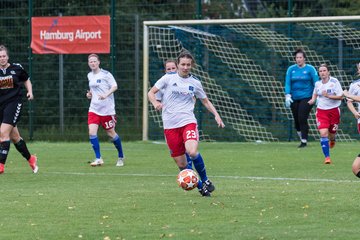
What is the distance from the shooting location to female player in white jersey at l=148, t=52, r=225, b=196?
40.1ft

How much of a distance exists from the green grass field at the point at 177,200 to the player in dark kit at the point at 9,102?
0.46 meters

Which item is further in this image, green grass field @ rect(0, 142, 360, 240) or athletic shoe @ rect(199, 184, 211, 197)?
athletic shoe @ rect(199, 184, 211, 197)

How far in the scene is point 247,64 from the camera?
2473cm

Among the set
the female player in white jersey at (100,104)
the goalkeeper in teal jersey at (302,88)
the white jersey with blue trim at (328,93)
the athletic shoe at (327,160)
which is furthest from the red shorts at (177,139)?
the goalkeeper in teal jersey at (302,88)

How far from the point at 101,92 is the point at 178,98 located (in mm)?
5852

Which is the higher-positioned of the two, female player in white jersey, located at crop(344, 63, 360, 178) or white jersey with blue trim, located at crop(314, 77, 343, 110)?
female player in white jersey, located at crop(344, 63, 360, 178)

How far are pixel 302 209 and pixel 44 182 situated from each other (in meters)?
4.99

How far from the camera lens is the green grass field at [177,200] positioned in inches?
359

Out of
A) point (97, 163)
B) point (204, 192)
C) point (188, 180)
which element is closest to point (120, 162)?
point (97, 163)

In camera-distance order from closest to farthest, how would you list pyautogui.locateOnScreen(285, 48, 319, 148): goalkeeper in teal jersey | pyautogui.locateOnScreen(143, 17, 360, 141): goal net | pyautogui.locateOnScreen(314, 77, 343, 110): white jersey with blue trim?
pyautogui.locateOnScreen(314, 77, 343, 110): white jersey with blue trim < pyautogui.locateOnScreen(285, 48, 319, 148): goalkeeper in teal jersey < pyautogui.locateOnScreen(143, 17, 360, 141): goal net

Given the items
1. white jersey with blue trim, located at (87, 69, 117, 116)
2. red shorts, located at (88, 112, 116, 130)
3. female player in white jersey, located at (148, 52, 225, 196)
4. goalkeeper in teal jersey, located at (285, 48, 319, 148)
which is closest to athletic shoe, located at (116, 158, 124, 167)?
red shorts, located at (88, 112, 116, 130)

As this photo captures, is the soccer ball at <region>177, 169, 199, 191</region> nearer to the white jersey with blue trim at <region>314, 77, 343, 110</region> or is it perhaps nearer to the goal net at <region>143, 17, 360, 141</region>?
the white jersey with blue trim at <region>314, 77, 343, 110</region>

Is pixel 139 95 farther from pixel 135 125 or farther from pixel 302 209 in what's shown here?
pixel 302 209

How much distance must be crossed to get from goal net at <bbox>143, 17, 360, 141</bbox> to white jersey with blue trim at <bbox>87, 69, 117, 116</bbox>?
209 inches
